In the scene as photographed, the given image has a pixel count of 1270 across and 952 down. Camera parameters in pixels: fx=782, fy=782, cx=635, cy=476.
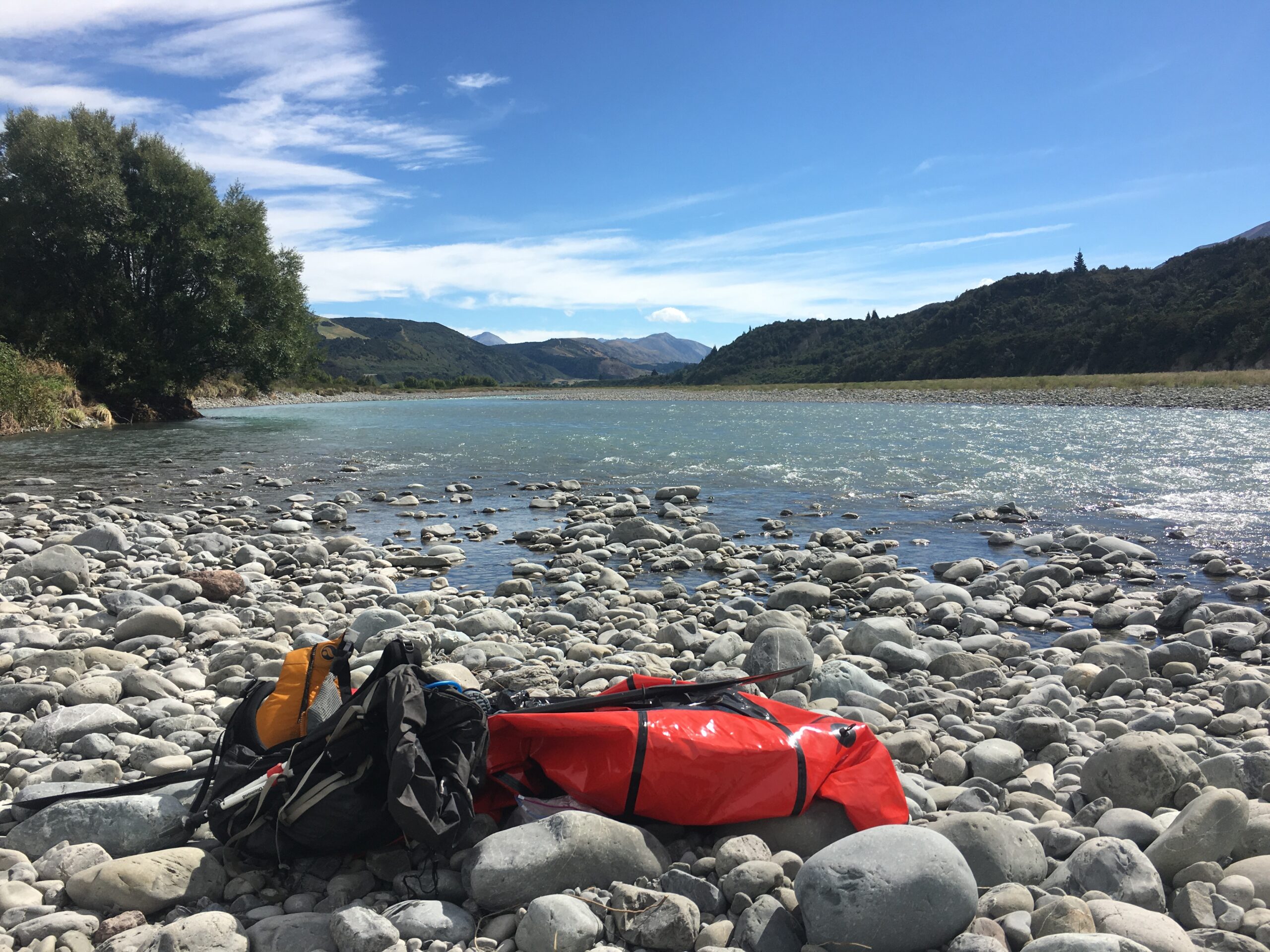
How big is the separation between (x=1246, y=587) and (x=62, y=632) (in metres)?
9.76

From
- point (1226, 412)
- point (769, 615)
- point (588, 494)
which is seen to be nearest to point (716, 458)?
point (588, 494)

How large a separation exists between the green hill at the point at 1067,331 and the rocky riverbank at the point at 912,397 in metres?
24.9

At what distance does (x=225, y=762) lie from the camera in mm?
2885

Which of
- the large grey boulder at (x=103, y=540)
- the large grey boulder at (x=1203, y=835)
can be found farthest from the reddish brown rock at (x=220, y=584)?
Result: the large grey boulder at (x=1203, y=835)

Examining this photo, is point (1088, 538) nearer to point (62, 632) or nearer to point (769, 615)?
point (769, 615)

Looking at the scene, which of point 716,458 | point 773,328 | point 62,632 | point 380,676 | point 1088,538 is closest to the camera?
point 380,676

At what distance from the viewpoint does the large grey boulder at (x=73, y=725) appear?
11.9 feet

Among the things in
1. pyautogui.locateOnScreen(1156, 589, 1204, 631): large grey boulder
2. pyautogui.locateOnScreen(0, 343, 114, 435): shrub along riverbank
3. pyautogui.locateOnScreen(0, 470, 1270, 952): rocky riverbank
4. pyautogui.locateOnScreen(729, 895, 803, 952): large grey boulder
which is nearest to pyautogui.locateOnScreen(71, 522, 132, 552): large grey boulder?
pyautogui.locateOnScreen(0, 470, 1270, 952): rocky riverbank

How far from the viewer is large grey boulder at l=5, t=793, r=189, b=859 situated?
2.78m

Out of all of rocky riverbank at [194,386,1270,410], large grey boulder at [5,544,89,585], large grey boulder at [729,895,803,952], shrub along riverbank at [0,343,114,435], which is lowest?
large grey boulder at [729,895,803,952]

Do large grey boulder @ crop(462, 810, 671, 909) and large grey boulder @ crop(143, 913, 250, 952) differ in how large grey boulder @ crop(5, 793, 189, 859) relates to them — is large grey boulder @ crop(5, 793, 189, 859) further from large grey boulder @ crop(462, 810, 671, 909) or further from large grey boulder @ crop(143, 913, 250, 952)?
large grey boulder @ crop(462, 810, 671, 909)

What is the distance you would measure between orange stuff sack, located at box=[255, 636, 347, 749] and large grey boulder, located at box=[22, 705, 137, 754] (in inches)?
47.9

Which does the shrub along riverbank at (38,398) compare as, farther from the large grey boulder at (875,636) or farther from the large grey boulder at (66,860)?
the large grey boulder at (875,636)

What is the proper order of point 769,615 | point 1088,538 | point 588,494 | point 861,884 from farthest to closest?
point 588,494 → point 1088,538 → point 769,615 → point 861,884
